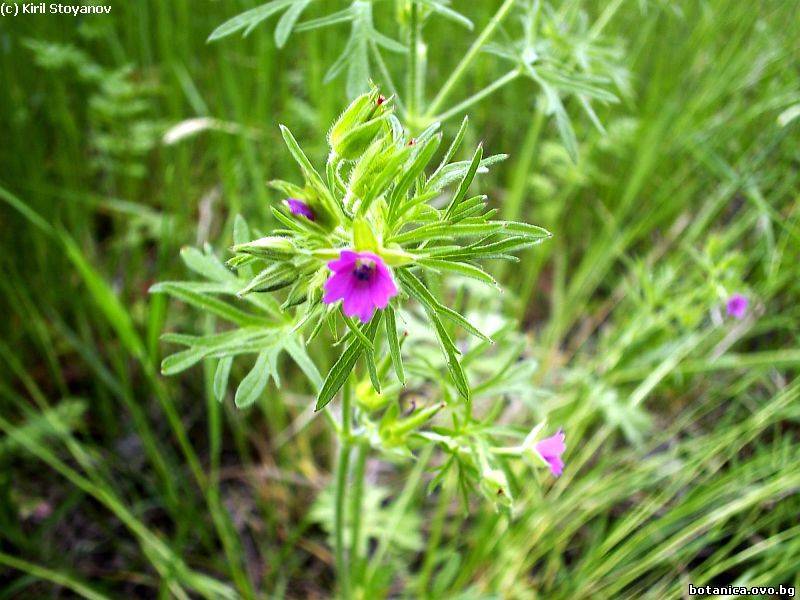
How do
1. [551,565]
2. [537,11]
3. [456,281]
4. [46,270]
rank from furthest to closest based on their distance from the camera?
[456,281]
[46,270]
[551,565]
[537,11]

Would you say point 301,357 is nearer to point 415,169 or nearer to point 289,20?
point 415,169

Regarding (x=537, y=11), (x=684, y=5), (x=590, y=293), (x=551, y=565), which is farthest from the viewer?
(x=684, y=5)

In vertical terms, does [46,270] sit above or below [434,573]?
above

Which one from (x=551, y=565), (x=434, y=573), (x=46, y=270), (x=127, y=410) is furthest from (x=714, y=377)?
(x=46, y=270)

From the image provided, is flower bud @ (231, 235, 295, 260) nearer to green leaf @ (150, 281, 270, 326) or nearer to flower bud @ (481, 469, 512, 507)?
green leaf @ (150, 281, 270, 326)

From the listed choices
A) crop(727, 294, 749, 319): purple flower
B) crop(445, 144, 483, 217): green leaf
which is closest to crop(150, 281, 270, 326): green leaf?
crop(445, 144, 483, 217): green leaf

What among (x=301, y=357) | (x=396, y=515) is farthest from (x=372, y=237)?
(x=396, y=515)

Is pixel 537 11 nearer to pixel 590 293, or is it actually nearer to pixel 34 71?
pixel 590 293
